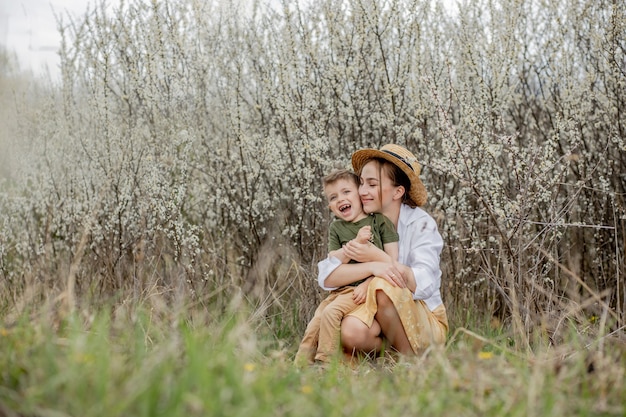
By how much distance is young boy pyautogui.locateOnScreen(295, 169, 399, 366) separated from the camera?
2963mm

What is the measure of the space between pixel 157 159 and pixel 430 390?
9.08 feet

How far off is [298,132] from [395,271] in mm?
1512

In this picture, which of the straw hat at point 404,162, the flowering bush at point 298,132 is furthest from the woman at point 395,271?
the flowering bush at point 298,132

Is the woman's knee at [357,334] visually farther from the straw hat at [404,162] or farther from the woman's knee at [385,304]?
the straw hat at [404,162]

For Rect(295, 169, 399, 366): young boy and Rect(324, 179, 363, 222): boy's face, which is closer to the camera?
Rect(295, 169, 399, 366): young boy

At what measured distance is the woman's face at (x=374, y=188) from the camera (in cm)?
309

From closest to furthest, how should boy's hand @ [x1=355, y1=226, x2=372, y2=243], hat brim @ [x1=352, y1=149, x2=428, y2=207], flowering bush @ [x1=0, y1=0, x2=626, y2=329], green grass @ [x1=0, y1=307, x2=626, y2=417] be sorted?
green grass @ [x1=0, y1=307, x2=626, y2=417], boy's hand @ [x1=355, y1=226, x2=372, y2=243], hat brim @ [x1=352, y1=149, x2=428, y2=207], flowering bush @ [x1=0, y1=0, x2=626, y2=329]

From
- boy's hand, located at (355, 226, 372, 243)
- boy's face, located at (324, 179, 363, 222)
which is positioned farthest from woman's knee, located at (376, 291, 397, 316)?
boy's face, located at (324, 179, 363, 222)

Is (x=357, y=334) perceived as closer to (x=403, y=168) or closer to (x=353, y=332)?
(x=353, y=332)

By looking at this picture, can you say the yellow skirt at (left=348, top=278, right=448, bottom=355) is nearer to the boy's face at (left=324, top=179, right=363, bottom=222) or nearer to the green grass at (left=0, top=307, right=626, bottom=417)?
the boy's face at (left=324, top=179, right=363, bottom=222)

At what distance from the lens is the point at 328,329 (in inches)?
117

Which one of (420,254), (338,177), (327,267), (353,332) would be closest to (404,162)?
(338,177)

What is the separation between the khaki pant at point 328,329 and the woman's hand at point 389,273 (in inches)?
7.0

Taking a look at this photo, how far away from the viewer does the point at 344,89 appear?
4324 millimetres
